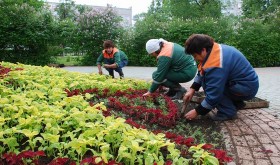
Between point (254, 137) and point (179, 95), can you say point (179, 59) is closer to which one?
point (179, 95)

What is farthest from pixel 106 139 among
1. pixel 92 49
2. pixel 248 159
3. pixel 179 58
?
pixel 92 49

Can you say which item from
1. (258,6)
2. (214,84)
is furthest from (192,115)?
(258,6)

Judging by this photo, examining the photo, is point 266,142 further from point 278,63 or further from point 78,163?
point 278,63

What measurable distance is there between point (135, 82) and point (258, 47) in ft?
39.2

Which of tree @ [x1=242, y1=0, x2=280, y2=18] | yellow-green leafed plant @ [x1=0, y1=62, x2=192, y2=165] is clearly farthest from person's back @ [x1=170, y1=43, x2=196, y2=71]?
tree @ [x1=242, y1=0, x2=280, y2=18]

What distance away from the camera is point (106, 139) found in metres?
2.92

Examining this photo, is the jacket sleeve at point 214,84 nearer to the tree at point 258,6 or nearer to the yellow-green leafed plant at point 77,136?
the yellow-green leafed plant at point 77,136

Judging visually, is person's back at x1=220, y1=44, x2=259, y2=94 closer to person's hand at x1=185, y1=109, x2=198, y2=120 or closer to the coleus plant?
person's hand at x1=185, y1=109, x2=198, y2=120

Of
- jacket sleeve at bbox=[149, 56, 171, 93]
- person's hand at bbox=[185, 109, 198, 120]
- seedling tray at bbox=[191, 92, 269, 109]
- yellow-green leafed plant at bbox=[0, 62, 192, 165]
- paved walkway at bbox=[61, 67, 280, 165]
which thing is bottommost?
paved walkway at bbox=[61, 67, 280, 165]

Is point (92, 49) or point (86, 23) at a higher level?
point (86, 23)

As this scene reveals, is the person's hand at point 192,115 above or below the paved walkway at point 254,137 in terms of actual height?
above

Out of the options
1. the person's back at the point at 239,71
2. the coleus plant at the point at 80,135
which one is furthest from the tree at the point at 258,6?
the coleus plant at the point at 80,135

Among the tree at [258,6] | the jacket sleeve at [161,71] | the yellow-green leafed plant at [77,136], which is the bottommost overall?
the yellow-green leafed plant at [77,136]

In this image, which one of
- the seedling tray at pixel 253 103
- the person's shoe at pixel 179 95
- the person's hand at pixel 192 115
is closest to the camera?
the person's hand at pixel 192 115
